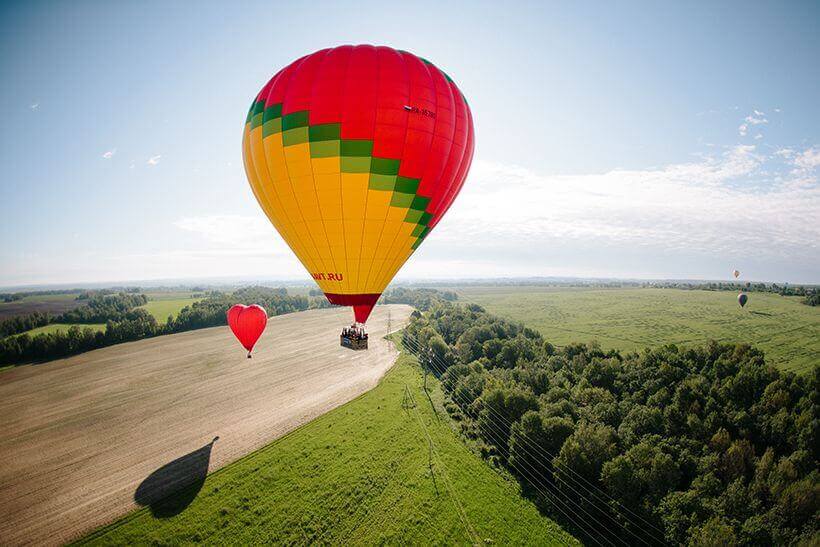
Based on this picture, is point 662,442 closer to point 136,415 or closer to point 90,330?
point 136,415

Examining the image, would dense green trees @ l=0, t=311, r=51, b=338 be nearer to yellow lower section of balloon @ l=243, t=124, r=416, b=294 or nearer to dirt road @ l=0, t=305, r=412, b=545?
dirt road @ l=0, t=305, r=412, b=545

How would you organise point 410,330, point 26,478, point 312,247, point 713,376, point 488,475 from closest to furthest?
point 312,247 < point 26,478 < point 488,475 < point 713,376 < point 410,330

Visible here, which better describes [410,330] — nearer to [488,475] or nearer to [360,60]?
[488,475]

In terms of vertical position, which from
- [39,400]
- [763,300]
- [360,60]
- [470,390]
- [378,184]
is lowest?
[39,400]

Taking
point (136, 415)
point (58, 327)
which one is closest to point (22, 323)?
point (58, 327)

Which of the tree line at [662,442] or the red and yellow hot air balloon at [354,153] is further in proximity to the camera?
the tree line at [662,442]

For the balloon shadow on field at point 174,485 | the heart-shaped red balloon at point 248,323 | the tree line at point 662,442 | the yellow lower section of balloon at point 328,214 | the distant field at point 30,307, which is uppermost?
the yellow lower section of balloon at point 328,214

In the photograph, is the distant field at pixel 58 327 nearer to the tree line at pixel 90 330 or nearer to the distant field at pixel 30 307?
the tree line at pixel 90 330

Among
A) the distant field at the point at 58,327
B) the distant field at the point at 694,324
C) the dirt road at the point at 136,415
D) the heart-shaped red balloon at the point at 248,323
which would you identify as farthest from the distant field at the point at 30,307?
the distant field at the point at 694,324

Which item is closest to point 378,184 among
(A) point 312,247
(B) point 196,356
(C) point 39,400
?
(A) point 312,247
